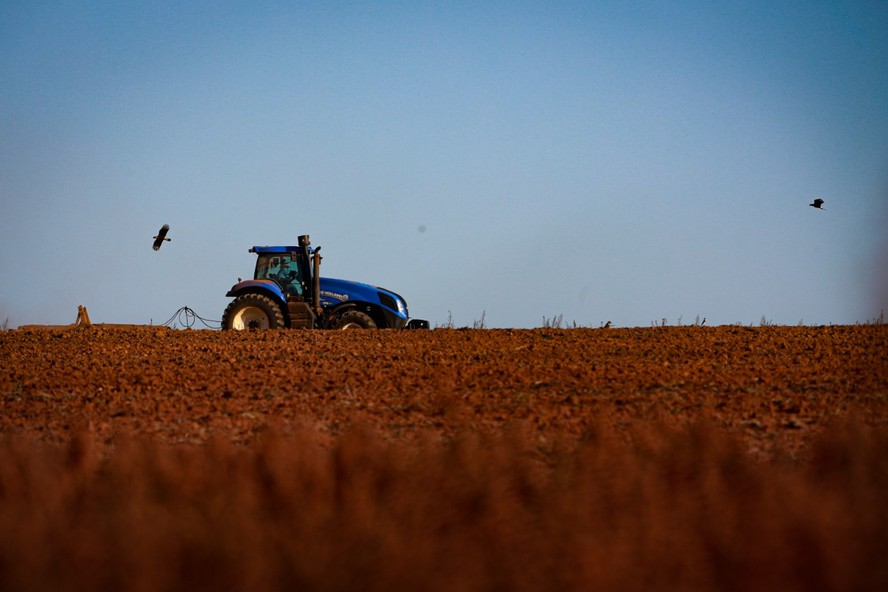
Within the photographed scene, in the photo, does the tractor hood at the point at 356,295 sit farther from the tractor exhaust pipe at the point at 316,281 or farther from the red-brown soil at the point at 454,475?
the red-brown soil at the point at 454,475

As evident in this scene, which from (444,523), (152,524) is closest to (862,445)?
(444,523)

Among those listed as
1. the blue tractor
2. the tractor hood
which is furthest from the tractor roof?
the tractor hood

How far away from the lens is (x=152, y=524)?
5.56 m

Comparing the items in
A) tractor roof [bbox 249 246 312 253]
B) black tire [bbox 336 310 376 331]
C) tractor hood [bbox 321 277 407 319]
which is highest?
tractor roof [bbox 249 246 312 253]

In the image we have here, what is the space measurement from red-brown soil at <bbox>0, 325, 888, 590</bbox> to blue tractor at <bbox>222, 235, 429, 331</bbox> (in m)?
6.49

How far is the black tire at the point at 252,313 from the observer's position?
19.8 m

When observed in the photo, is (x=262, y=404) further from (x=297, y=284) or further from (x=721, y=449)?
(x=297, y=284)

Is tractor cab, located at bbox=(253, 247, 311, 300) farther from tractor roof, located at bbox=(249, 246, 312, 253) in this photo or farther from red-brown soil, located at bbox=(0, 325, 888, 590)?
Answer: red-brown soil, located at bbox=(0, 325, 888, 590)

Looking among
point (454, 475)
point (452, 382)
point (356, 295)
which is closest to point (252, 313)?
point (356, 295)

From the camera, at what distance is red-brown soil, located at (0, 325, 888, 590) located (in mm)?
4949

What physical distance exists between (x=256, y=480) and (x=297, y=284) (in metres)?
13.7

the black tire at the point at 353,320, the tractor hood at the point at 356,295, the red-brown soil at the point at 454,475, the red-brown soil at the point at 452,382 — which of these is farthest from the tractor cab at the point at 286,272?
the red-brown soil at the point at 454,475

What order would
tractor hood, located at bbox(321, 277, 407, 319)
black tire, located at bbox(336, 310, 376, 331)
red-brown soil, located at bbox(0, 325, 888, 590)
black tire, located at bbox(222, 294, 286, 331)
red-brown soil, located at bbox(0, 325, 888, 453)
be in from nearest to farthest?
red-brown soil, located at bbox(0, 325, 888, 590)
red-brown soil, located at bbox(0, 325, 888, 453)
black tire, located at bbox(336, 310, 376, 331)
black tire, located at bbox(222, 294, 286, 331)
tractor hood, located at bbox(321, 277, 407, 319)

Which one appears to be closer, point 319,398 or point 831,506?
point 831,506
